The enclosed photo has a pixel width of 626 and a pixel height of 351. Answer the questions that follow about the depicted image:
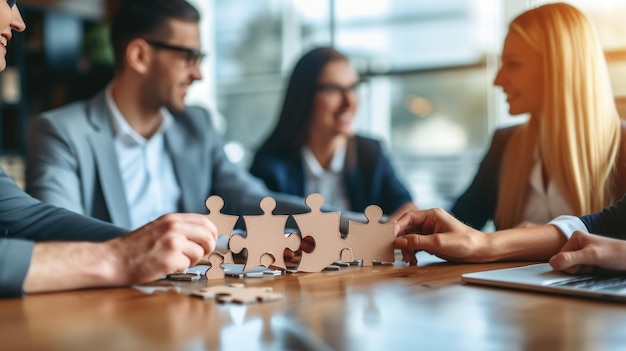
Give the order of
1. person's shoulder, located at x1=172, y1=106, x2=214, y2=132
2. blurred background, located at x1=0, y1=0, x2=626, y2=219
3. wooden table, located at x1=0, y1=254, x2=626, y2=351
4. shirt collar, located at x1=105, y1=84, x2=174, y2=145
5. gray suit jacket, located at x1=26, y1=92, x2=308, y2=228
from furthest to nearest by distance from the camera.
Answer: blurred background, located at x1=0, y1=0, x2=626, y2=219 < person's shoulder, located at x1=172, y1=106, x2=214, y2=132 < shirt collar, located at x1=105, y1=84, x2=174, y2=145 < gray suit jacket, located at x1=26, y1=92, x2=308, y2=228 < wooden table, located at x1=0, y1=254, x2=626, y2=351

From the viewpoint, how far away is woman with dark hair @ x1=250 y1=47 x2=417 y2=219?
11.4ft

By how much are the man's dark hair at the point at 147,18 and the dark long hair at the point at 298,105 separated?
2.35ft

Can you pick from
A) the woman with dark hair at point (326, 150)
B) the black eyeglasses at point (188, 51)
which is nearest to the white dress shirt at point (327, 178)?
the woman with dark hair at point (326, 150)

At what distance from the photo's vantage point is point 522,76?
234 cm

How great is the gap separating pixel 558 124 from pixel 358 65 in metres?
3.39

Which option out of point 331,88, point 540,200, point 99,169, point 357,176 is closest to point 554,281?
point 540,200

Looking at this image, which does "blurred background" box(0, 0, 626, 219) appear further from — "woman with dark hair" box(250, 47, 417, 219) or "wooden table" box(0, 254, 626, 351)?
"wooden table" box(0, 254, 626, 351)

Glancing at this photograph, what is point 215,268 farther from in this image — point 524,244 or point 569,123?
point 569,123

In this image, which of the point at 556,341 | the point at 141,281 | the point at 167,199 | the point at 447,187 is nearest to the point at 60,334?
the point at 141,281

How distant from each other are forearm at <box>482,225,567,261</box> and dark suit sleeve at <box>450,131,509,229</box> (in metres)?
0.85

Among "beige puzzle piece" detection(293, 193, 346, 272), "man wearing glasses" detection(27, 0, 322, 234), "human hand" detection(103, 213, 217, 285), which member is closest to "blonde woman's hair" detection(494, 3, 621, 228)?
"man wearing glasses" detection(27, 0, 322, 234)

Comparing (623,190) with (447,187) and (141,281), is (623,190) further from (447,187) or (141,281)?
(447,187)

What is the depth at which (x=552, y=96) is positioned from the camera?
2229 mm

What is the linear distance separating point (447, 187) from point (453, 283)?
3935mm
